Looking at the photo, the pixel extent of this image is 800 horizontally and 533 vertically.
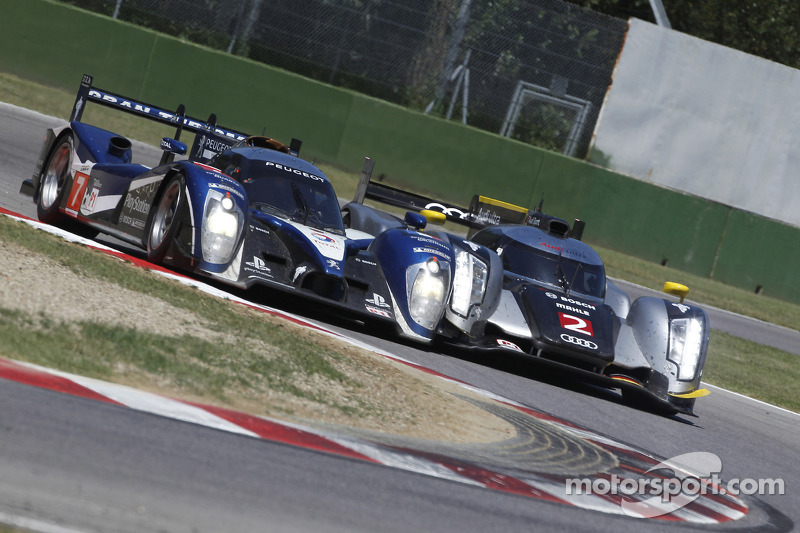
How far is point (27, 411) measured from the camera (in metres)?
4.19

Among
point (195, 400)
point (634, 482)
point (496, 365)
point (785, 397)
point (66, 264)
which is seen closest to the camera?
point (195, 400)

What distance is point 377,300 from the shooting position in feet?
27.1

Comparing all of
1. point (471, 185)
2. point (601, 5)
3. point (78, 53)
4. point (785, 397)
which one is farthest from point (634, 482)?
point (601, 5)

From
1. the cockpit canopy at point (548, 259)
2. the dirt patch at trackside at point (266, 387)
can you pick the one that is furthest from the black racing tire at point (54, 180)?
the cockpit canopy at point (548, 259)

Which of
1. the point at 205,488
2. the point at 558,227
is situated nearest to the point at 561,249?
the point at 558,227

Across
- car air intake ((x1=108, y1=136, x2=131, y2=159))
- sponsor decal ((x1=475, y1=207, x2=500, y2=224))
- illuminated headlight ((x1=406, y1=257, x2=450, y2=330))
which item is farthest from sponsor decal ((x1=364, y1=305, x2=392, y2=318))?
sponsor decal ((x1=475, y1=207, x2=500, y2=224))

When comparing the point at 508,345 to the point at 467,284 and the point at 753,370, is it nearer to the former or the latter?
the point at 467,284

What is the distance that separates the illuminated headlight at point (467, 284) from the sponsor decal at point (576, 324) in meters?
0.66

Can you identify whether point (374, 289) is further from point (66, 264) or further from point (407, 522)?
point (407, 522)

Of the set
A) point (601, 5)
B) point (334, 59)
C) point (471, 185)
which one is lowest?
point (471, 185)

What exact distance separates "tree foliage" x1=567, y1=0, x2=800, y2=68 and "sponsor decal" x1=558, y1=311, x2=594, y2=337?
24.4 meters

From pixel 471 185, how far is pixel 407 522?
15.4 metres

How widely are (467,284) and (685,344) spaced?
6.11ft

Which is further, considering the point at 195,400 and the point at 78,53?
the point at 78,53
